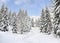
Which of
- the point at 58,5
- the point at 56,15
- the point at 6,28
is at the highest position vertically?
the point at 58,5

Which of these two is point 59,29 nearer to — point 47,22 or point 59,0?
point 59,0

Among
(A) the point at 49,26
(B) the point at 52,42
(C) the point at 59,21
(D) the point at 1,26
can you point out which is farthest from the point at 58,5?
(D) the point at 1,26

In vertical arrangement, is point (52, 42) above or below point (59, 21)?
below

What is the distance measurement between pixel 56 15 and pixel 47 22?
79.7 feet

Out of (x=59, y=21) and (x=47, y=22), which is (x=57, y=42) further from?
(x=47, y=22)

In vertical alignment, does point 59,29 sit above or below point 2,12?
below

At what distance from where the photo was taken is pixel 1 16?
49.9 m

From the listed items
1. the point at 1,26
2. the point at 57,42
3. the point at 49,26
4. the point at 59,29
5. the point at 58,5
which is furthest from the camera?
the point at 1,26

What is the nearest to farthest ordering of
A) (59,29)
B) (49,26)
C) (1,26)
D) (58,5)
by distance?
1. (59,29)
2. (58,5)
3. (49,26)
4. (1,26)

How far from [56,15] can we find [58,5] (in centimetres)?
166

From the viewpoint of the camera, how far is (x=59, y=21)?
57.2 feet

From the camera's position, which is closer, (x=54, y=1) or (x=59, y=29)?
(x=59, y=29)

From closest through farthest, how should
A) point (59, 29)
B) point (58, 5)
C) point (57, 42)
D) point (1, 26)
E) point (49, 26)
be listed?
1. point (57, 42)
2. point (59, 29)
3. point (58, 5)
4. point (49, 26)
5. point (1, 26)

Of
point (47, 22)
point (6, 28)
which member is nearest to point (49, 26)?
point (47, 22)
